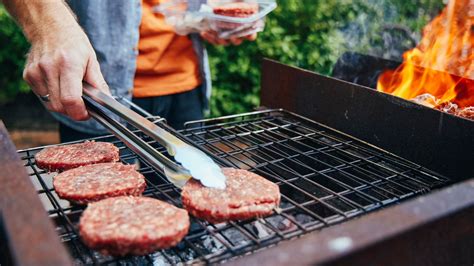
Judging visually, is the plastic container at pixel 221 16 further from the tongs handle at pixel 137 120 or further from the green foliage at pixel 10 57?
the green foliage at pixel 10 57

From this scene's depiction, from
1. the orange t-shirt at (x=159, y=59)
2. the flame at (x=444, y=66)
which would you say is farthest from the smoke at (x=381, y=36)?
the orange t-shirt at (x=159, y=59)

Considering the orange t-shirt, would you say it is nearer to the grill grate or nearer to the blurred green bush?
the grill grate

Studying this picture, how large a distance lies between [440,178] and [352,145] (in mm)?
496

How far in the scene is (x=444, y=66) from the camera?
113 inches

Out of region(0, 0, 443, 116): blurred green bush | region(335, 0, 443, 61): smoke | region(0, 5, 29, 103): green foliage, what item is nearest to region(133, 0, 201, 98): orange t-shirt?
region(335, 0, 443, 61): smoke

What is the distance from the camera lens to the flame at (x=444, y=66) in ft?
8.80

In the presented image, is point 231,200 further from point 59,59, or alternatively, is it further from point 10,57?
point 10,57

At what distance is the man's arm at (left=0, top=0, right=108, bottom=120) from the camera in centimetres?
201

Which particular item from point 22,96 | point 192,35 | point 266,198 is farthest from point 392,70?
point 22,96

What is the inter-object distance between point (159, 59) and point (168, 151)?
1872 millimetres

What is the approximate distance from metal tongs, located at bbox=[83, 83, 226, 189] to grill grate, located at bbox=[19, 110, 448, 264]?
0.48ft

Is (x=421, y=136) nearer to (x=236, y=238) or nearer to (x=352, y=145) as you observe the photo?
(x=352, y=145)

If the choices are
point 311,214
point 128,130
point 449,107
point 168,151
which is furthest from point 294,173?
point 449,107

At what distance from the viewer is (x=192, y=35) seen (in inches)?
141
